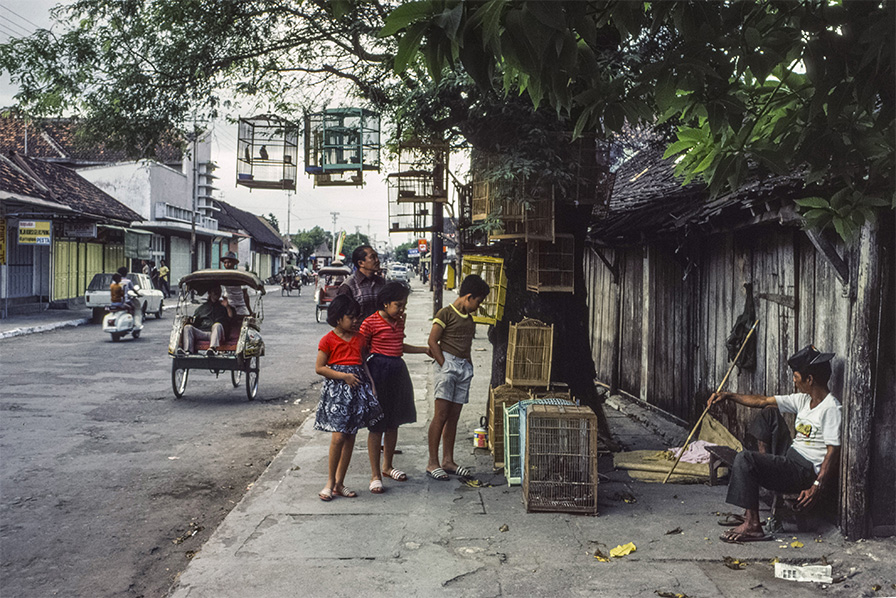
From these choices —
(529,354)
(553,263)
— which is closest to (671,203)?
(553,263)

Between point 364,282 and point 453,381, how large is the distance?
173 centimetres

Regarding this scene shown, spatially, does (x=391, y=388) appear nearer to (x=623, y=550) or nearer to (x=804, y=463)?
(x=623, y=550)

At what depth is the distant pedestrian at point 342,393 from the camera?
607cm

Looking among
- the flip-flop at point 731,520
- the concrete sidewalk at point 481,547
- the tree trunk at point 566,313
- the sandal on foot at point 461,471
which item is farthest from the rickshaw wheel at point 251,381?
the flip-flop at point 731,520

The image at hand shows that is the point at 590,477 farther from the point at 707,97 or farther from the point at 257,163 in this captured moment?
the point at 257,163

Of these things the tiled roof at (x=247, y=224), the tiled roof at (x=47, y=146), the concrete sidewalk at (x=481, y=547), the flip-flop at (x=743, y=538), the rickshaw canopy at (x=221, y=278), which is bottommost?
the concrete sidewalk at (x=481, y=547)

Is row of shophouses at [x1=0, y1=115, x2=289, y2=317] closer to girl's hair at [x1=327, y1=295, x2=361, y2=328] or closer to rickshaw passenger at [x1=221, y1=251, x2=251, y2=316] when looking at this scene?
rickshaw passenger at [x1=221, y1=251, x2=251, y2=316]

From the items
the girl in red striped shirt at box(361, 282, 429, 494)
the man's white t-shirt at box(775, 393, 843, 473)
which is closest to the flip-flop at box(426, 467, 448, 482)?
the girl in red striped shirt at box(361, 282, 429, 494)

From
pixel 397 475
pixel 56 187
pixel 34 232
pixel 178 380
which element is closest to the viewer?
pixel 397 475

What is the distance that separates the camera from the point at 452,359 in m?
6.91

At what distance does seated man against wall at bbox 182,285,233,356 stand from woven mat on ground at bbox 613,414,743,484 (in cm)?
614

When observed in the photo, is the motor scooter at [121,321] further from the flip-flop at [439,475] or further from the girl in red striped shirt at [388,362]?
the flip-flop at [439,475]

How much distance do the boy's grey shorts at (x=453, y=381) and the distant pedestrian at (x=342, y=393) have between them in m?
0.78

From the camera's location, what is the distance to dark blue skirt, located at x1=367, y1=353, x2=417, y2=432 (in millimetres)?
6586
